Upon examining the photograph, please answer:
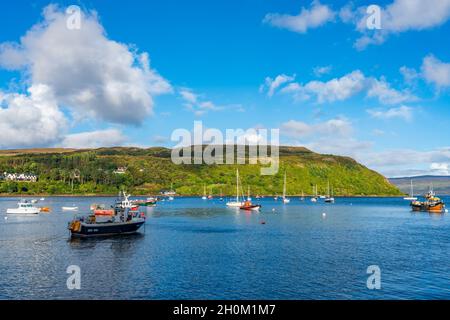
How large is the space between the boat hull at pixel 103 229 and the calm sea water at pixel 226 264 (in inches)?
105

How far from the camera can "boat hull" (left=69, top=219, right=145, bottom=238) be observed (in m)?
87.7

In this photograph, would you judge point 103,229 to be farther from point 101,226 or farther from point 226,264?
point 226,264

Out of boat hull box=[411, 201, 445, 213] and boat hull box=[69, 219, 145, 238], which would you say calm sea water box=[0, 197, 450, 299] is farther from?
boat hull box=[411, 201, 445, 213]

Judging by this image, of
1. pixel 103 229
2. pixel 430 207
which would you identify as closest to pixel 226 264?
pixel 103 229

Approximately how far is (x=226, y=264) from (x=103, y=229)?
39676mm

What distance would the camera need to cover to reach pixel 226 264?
2411 inches

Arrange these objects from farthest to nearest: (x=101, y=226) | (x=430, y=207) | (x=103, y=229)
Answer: (x=430, y=207)
(x=103, y=229)
(x=101, y=226)

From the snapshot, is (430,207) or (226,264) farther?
(430,207)

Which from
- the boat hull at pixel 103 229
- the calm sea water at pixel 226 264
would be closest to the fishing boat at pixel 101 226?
the boat hull at pixel 103 229

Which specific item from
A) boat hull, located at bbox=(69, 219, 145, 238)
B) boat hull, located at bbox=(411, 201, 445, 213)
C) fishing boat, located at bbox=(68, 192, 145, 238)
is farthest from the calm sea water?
boat hull, located at bbox=(411, 201, 445, 213)

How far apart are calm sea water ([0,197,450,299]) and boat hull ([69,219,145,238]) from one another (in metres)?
2.65

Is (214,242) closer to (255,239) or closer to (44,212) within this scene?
(255,239)

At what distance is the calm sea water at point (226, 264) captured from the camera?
4659 cm
